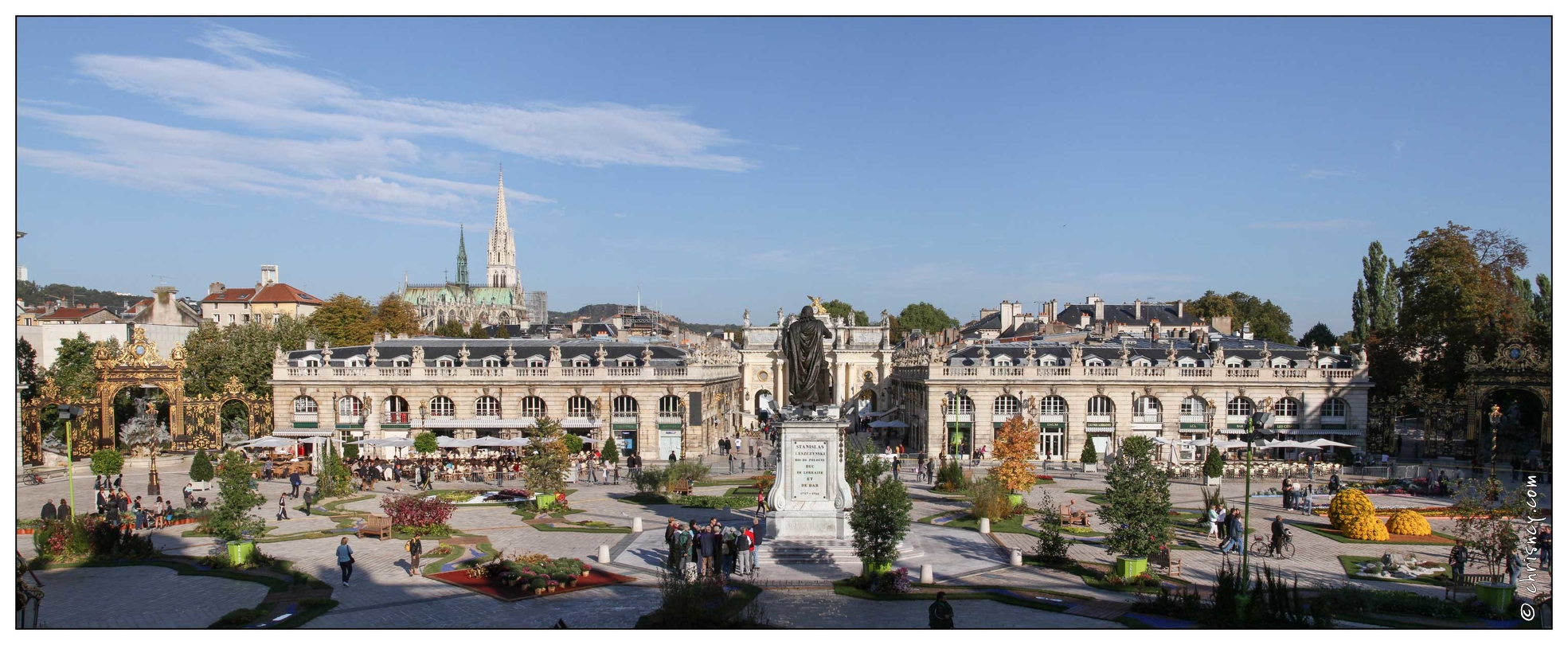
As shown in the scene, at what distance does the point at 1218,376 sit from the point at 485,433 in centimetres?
3483

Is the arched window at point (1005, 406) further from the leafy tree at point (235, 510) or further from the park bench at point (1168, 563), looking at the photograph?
the leafy tree at point (235, 510)

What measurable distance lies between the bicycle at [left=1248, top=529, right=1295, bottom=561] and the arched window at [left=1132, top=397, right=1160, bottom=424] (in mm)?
26370

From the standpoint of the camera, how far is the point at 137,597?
22.1m

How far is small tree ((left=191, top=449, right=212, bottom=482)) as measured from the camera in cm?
3803

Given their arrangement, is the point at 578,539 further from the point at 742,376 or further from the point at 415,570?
the point at 742,376

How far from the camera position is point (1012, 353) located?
5622 centimetres

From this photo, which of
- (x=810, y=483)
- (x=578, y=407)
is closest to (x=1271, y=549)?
(x=810, y=483)

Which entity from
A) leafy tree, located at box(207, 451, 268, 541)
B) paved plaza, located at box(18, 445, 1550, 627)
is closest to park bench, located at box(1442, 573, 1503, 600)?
paved plaza, located at box(18, 445, 1550, 627)

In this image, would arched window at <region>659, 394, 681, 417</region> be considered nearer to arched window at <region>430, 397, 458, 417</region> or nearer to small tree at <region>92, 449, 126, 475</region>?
arched window at <region>430, 397, 458, 417</region>

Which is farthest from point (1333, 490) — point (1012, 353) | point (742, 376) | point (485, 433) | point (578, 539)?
point (742, 376)

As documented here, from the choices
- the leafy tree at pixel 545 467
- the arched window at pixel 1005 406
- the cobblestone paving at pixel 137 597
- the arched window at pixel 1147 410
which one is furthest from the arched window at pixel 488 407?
the arched window at pixel 1147 410

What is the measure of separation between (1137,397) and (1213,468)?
13.5 metres

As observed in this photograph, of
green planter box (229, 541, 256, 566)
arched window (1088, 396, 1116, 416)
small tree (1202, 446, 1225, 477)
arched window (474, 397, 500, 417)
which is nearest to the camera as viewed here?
green planter box (229, 541, 256, 566)

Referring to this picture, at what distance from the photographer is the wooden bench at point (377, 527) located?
2855cm
